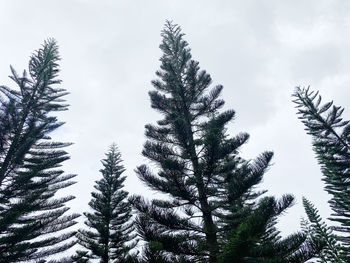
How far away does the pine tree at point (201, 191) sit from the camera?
3949 mm

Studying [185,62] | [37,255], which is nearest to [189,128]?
[185,62]

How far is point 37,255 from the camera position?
9.55 metres

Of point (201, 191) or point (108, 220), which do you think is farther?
point (108, 220)

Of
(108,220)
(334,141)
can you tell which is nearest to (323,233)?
(334,141)

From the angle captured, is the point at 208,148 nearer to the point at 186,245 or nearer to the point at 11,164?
the point at 186,245

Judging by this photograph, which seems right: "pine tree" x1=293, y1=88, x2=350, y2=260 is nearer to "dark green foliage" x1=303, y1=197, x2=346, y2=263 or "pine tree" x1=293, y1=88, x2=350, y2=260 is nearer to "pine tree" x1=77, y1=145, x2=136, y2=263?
"dark green foliage" x1=303, y1=197, x2=346, y2=263

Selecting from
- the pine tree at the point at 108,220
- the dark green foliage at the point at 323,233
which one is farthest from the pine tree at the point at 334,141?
the pine tree at the point at 108,220

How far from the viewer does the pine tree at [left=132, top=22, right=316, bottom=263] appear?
3949mm

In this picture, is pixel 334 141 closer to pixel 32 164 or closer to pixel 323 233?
pixel 323 233

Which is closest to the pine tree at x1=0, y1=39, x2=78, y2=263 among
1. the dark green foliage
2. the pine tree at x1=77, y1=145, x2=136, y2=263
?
the pine tree at x1=77, y1=145, x2=136, y2=263

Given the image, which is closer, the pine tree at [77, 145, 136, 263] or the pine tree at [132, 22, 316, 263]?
the pine tree at [132, 22, 316, 263]

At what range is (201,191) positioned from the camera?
6426mm

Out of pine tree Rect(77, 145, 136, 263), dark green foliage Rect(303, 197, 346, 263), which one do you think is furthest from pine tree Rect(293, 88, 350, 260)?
pine tree Rect(77, 145, 136, 263)

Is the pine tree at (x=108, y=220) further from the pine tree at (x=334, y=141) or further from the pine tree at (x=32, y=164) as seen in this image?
the pine tree at (x=334, y=141)
